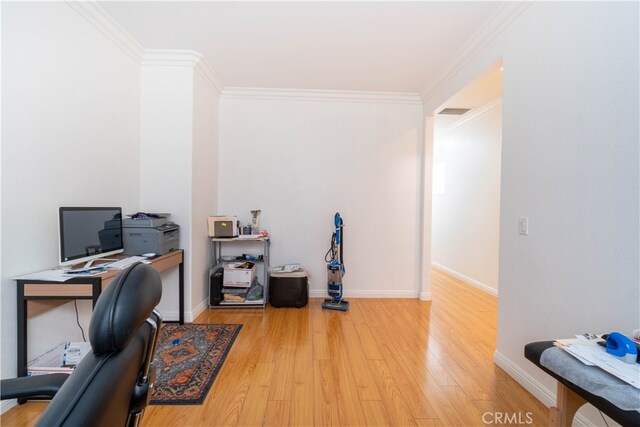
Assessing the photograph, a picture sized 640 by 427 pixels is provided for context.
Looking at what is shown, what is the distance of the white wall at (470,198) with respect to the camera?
4082 millimetres

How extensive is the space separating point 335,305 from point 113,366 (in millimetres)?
3000

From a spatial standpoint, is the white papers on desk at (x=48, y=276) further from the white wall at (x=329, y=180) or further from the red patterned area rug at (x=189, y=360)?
the white wall at (x=329, y=180)

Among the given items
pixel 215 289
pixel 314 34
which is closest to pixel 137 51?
pixel 314 34

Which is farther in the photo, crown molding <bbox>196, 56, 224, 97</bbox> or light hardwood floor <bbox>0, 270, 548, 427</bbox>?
crown molding <bbox>196, 56, 224, 97</bbox>

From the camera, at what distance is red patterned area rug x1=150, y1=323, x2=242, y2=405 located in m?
1.82

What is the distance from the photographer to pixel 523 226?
76.9 inches

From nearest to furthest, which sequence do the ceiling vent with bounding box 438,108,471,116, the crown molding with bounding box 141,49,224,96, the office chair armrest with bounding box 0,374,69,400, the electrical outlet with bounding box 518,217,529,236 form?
1. the office chair armrest with bounding box 0,374,69,400
2. the electrical outlet with bounding box 518,217,529,236
3. the crown molding with bounding box 141,49,224,96
4. the ceiling vent with bounding box 438,108,471,116

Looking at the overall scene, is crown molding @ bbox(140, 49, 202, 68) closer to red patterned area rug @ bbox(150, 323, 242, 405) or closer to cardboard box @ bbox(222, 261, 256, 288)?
cardboard box @ bbox(222, 261, 256, 288)

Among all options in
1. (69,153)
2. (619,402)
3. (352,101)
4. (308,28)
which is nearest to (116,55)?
(69,153)

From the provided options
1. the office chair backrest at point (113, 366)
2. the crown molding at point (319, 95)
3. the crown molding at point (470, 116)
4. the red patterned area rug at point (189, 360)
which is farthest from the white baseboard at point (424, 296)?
the office chair backrest at point (113, 366)

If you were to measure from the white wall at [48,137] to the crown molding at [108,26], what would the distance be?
0.17 ft

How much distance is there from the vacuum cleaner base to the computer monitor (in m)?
2.22

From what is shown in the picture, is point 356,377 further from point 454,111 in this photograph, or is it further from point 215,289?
point 454,111

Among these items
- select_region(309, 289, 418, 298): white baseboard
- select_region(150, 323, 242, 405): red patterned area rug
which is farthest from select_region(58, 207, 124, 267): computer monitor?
select_region(309, 289, 418, 298): white baseboard
